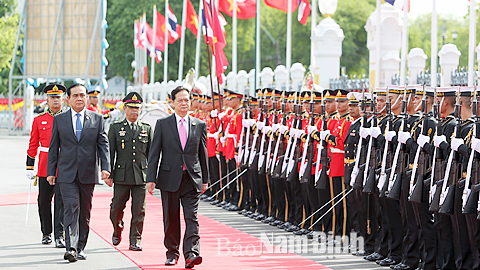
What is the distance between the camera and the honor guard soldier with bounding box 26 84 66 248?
30.2 ft

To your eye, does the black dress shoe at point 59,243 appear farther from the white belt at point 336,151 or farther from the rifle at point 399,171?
the rifle at point 399,171

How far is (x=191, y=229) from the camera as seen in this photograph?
26.0 ft

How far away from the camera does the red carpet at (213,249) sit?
8.23 meters

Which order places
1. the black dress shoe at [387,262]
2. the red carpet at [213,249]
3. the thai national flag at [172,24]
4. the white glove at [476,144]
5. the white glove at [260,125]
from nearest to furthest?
1. the white glove at [476,144]
2. the red carpet at [213,249]
3. the black dress shoe at [387,262]
4. the white glove at [260,125]
5. the thai national flag at [172,24]

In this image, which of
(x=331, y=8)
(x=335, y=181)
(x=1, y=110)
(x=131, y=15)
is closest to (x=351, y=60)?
(x=131, y=15)

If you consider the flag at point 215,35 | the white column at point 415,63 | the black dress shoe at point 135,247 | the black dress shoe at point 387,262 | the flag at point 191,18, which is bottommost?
the black dress shoe at point 387,262

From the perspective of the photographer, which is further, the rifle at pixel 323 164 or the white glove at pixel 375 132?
the rifle at pixel 323 164

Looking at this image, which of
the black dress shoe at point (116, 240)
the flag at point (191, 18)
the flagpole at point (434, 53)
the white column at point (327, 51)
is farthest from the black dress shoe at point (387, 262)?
the flag at point (191, 18)

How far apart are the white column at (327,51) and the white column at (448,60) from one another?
3424mm

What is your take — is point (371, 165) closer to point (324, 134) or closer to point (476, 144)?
point (324, 134)

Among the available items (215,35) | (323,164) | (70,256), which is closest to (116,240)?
(70,256)

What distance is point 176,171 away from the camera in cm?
802

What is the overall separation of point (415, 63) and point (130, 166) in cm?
818

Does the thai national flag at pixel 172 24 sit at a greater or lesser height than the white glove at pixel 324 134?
greater
